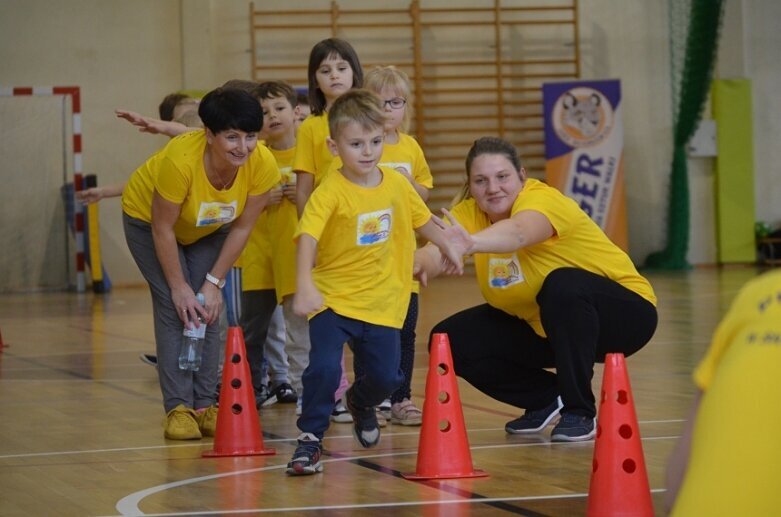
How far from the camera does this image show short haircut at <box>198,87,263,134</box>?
4.21 meters

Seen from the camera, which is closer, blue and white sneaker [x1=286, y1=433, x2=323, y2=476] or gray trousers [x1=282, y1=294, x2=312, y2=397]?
blue and white sneaker [x1=286, y1=433, x2=323, y2=476]

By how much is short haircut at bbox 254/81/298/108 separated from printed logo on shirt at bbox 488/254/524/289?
4.63 feet

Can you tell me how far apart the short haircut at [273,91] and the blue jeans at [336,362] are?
1.65m

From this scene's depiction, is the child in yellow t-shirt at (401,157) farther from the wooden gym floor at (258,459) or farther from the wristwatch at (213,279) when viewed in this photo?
the wristwatch at (213,279)

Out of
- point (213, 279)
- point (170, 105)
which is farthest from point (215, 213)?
point (170, 105)

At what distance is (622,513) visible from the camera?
118 inches

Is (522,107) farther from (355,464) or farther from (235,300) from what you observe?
(355,464)

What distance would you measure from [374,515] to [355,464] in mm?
784

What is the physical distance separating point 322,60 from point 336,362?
1466 millimetres

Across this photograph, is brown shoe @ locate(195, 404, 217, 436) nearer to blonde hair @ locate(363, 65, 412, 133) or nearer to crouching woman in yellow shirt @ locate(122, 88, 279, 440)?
crouching woman in yellow shirt @ locate(122, 88, 279, 440)

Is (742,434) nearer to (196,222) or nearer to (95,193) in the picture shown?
(196,222)

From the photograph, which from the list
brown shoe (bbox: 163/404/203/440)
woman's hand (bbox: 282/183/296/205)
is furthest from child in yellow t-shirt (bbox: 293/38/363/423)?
brown shoe (bbox: 163/404/203/440)

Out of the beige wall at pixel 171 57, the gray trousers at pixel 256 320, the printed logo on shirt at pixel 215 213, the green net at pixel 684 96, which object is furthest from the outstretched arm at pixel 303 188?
the green net at pixel 684 96

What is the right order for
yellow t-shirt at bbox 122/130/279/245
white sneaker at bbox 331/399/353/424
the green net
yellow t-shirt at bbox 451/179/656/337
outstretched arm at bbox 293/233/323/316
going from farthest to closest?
the green net
white sneaker at bbox 331/399/353/424
yellow t-shirt at bbox 122/130/279/245
yellow t-shirt at bbox 451/179/656/337
outstretched arm at bbox 293/233/323/316
